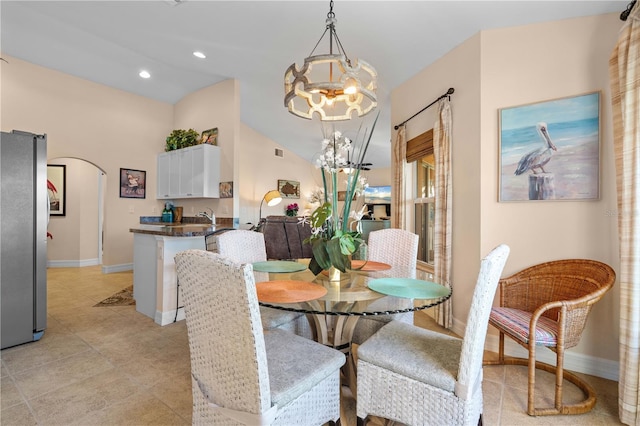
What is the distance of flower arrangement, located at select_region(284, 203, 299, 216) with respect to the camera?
7390 mm

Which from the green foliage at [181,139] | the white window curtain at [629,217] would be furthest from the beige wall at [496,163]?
the green foliage at [181,139]

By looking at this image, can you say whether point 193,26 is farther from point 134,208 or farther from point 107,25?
point 134,208

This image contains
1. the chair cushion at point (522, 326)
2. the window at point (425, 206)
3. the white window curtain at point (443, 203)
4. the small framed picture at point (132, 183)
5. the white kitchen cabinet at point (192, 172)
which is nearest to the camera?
the chair cushion at point (522, 326)

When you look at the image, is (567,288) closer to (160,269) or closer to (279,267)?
(279,267)

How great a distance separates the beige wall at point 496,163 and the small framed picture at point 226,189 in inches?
128

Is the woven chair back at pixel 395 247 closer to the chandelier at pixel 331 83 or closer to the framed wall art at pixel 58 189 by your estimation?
the chandelier at pixel 331 83

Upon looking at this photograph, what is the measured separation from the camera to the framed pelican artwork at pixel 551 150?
2.11 m

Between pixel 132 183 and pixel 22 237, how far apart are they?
10.4 feet

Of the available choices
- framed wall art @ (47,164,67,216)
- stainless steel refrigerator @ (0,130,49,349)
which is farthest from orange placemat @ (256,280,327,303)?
framed wall art @ (47,164,67,216)

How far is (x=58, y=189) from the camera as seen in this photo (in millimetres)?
5672

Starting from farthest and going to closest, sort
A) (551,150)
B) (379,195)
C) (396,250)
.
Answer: (379,195) < (396,250) < (551,150)

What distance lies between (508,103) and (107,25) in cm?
446

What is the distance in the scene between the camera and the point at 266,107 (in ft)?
17.9

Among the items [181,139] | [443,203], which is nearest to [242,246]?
[443,203]
